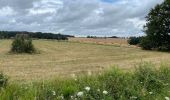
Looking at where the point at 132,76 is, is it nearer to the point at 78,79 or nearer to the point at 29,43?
the point at 78,79

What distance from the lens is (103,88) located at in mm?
7215

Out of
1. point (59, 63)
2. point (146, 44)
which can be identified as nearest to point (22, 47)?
point (59, 63)

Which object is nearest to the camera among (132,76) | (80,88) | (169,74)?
(80,88)

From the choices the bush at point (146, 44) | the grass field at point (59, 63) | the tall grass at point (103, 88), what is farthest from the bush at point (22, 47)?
the tall grass at point (103, 88)

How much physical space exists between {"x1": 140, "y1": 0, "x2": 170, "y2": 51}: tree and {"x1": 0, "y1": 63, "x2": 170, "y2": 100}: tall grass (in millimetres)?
46264

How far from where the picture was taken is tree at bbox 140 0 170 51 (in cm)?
5500

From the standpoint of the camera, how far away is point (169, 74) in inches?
364

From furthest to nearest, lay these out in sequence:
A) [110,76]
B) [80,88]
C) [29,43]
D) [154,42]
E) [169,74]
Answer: [154,42], [29,43], [169,74], [110,76], [80,88]

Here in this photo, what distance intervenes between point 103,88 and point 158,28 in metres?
49.4

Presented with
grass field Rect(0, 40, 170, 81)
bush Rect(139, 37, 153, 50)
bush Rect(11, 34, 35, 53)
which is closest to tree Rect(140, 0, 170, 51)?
bush Rect(139, 37, 153, 50)

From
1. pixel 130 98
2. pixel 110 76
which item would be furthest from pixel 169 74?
pixel 130 98

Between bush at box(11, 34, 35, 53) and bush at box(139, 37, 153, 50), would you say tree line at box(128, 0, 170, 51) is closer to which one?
bush at box(139, 37, 153, 50)

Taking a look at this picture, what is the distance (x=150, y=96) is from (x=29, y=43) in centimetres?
3829

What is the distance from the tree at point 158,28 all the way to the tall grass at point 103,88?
46.3 meters
